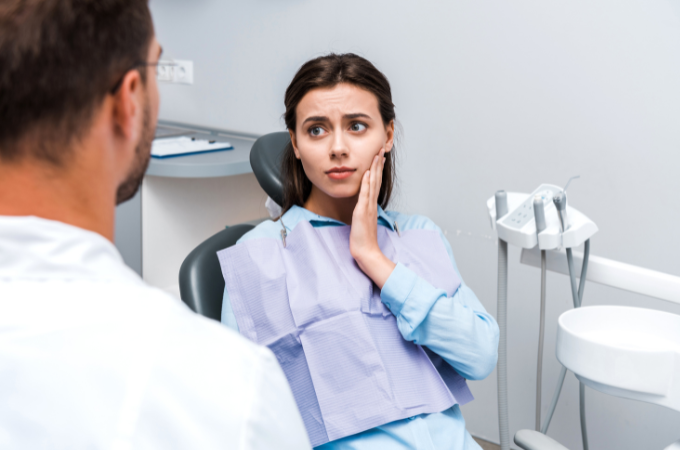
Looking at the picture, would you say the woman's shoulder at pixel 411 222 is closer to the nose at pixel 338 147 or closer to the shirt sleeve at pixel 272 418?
the nose at pixel 338 147

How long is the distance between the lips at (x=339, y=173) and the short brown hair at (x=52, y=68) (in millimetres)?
701

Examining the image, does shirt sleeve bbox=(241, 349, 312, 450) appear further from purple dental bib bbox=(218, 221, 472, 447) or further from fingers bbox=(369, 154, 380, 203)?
fingers bbox=(369, 154, 380, 203)

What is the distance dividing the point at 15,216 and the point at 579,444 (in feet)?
5.92

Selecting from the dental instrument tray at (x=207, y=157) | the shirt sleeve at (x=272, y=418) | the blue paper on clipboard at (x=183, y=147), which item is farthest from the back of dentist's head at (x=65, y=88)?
the blue paper on clipboard at (x=183, y=147)

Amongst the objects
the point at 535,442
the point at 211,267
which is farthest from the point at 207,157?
the point at 535,442

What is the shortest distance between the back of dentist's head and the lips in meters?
0.67

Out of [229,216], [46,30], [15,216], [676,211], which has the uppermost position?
[46,30]

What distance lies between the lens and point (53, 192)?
46 centimetres

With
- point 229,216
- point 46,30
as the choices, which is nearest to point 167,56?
point 229,216

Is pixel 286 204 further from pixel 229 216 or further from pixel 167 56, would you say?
pixel 167 56

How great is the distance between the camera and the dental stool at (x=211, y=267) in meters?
1.17

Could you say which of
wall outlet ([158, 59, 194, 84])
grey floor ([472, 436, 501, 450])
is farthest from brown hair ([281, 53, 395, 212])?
wall outlet ([158, 59, 194, 84])

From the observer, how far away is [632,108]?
154cm

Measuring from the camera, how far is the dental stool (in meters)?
1.17
